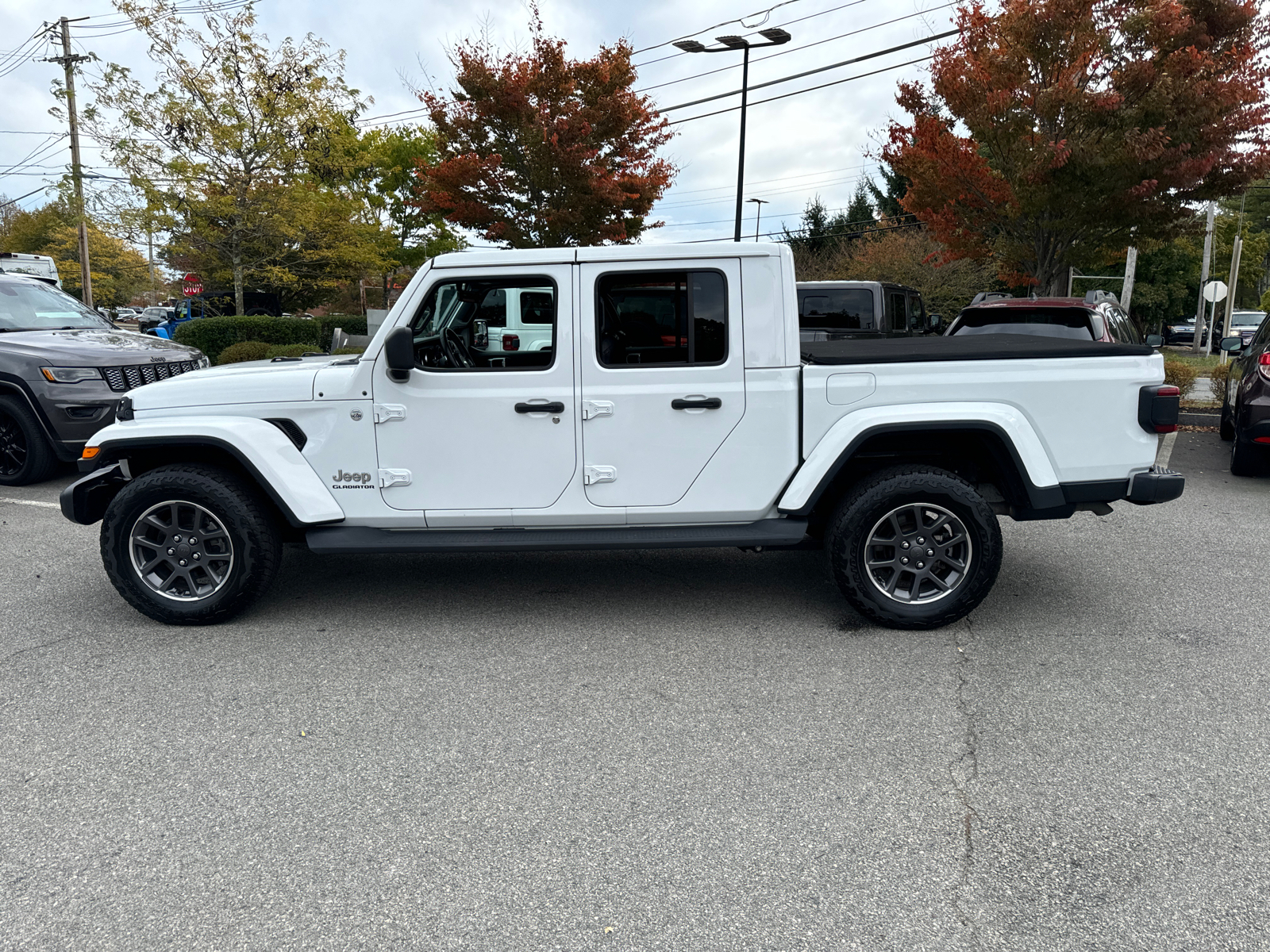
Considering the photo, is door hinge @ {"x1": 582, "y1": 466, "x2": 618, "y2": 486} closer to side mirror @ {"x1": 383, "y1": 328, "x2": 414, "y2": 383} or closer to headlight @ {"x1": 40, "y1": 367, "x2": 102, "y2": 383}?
side mirror @ {"x1": 383, "y1": 328, "x2": 414, "y2": 383}

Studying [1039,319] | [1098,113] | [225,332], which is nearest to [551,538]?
[1039,319]

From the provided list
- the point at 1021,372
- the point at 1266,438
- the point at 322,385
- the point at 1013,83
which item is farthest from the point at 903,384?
the point at 1013,83

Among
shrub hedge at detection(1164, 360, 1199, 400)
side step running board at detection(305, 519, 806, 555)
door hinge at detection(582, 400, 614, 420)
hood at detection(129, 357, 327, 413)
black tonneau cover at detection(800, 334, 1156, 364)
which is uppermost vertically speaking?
black tonneau cover at detection(800, 334, 1156, 364)

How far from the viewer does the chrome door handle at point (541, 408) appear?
14.5 feet

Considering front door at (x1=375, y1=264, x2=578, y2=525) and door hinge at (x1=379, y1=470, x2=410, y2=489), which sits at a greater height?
front door at (x1=375, y1=264, x2=578, y2=525)

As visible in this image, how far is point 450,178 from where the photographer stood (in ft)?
58.5

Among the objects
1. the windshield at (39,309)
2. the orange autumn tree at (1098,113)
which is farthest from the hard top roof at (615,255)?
the orange autumn tree at (1098,113)

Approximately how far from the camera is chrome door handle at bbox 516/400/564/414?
14.5 feet

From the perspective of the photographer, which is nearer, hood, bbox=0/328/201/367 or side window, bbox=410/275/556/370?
side window, bbox=410/275/556/370

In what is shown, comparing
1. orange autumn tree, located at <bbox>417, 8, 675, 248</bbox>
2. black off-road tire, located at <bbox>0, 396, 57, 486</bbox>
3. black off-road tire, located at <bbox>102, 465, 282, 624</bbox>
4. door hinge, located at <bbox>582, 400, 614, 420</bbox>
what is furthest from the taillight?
orange autumn tree, located at <bbox>417, 8, 675, 248</bbox>

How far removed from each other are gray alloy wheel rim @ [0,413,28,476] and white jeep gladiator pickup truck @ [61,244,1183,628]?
15.0 feet

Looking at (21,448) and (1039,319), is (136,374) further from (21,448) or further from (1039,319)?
(1039,319)

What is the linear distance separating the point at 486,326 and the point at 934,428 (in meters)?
2.27

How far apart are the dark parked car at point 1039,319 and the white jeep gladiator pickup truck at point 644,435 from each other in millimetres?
4253
